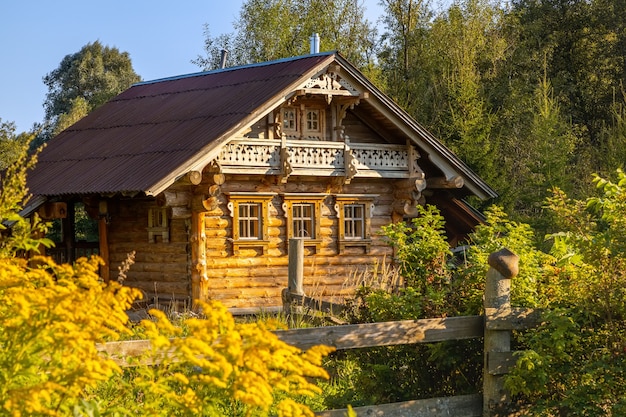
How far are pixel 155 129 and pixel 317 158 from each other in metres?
3.60

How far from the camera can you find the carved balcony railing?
18859mm

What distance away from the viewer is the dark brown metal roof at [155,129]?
59.7 ft

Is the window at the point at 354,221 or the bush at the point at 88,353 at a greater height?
the window at the point at 354,221

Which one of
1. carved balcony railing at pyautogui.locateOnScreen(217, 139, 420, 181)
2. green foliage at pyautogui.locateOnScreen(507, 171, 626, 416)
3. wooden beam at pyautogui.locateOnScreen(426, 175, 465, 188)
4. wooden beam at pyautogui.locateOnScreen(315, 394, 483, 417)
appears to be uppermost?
carved balcony railing at pyautogui.locateOnScreen(217, 139, 420, 181)

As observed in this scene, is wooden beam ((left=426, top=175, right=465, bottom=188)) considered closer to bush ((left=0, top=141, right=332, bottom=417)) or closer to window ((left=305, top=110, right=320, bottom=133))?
window ((left=305, top=110, right=320, bottom=133))

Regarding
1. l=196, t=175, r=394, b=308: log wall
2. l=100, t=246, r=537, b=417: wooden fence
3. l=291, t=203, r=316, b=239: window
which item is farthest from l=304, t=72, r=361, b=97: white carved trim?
l=100, t=246, r=537, b=417: wooden fence

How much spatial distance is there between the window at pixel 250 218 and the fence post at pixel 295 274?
5.74 metres

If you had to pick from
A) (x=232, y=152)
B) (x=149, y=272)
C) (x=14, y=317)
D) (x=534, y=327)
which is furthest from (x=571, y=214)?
(x=149, y=272)

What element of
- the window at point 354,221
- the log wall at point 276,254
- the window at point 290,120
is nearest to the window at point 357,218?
the window at point 354,221

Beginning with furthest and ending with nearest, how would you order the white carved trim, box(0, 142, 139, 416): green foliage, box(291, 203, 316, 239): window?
box(291, 203, 316, 239): window
the white carved trim
box(0, 142, 139, 416): green foliage

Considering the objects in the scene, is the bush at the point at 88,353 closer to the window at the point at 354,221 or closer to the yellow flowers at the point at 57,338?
the yellow flowers at the point at 57,338

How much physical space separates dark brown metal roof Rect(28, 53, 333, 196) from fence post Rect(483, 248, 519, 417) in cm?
921

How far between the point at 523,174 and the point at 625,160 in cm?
714

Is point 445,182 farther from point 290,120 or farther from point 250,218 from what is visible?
point 250,218
